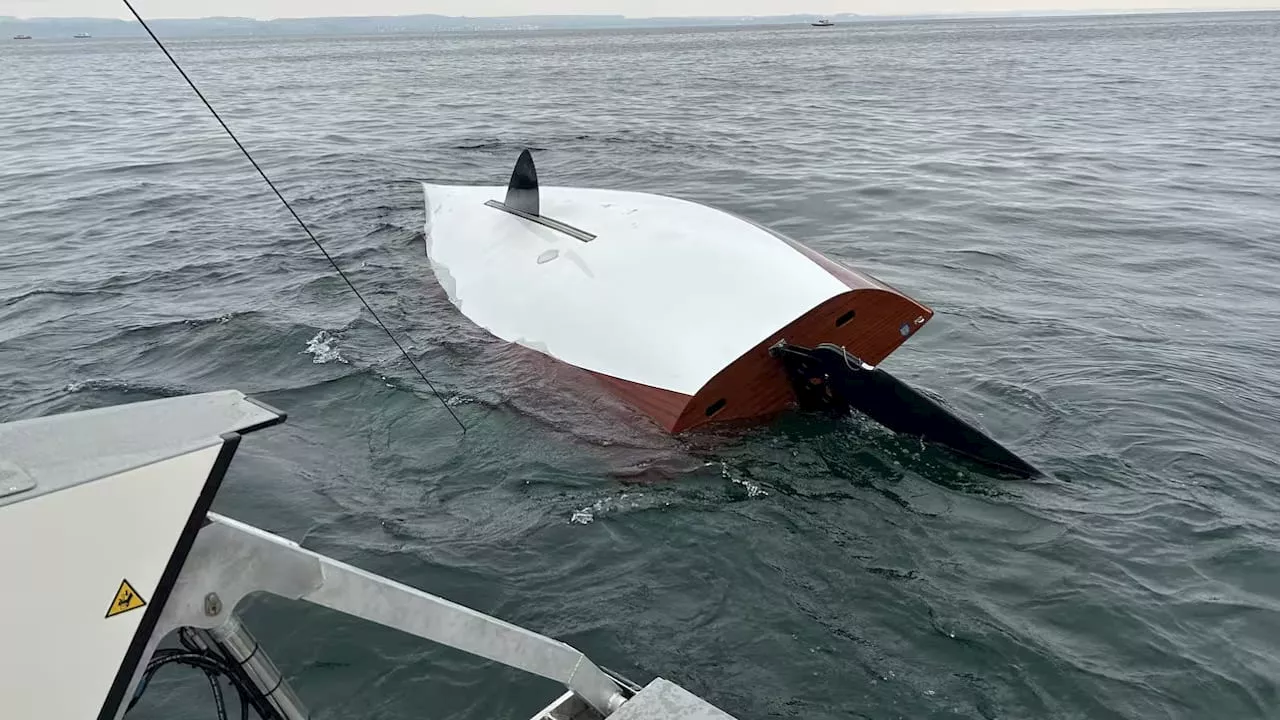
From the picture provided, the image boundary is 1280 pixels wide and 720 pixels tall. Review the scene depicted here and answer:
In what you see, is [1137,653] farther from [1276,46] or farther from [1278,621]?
[1276,46]

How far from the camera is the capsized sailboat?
6.79 meters


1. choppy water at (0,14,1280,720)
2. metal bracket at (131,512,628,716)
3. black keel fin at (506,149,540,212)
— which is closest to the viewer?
metal bracket at (131,512,628,716)

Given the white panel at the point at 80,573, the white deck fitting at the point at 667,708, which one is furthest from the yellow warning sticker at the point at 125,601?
the white deck fitting at the point at 667,708

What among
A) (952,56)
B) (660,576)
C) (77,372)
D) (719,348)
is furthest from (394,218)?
(952,56)

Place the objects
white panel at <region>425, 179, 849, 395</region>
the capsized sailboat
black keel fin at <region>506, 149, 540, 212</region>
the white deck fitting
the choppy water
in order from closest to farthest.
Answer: the white deck fitting → the choppy water → the capsized sailboat → white panel at <region>425, 179, 849, 395</region> → black keel fin at <region>506, 149, 540, 212</region>

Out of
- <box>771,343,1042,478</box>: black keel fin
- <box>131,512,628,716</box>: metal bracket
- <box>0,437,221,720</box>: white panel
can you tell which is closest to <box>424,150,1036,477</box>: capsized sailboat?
<box>771,343,1042,478</box>: black keel fin

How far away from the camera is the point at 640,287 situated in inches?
301

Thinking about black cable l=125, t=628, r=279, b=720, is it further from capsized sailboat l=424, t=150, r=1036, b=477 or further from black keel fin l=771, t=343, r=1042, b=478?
black keel fin l=771, t=343, r=1042, b=478

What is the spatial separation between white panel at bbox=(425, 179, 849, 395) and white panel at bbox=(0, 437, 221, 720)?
463cm

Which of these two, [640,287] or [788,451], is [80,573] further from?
[640,287]

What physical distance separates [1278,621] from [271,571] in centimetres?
580

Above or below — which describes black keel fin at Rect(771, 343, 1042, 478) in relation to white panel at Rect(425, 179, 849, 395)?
below

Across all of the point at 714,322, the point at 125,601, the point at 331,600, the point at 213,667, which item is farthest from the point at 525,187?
the point at 125,601

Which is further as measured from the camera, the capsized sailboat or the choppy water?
the capsized sailboat
